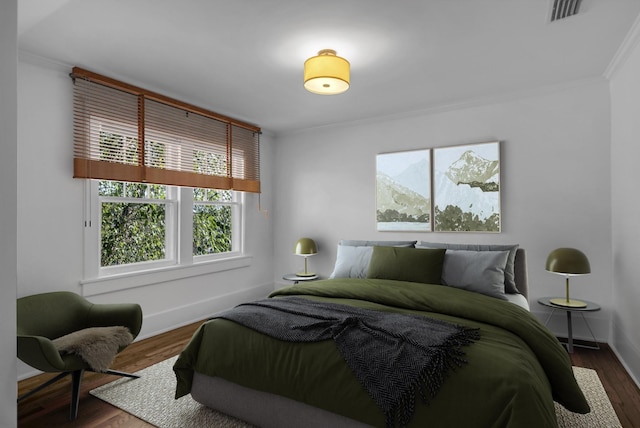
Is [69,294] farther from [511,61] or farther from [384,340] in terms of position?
[511,61]

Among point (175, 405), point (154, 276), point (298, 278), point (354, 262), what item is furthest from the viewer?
point (298, 278)

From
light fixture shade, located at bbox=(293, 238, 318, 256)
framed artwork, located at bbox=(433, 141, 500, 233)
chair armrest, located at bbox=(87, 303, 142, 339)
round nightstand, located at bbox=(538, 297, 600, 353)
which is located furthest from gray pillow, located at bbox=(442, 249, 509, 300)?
chair armrest, located at bbox=(87, 303, 142, 339)

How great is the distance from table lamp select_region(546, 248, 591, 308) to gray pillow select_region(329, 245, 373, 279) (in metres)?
1.62

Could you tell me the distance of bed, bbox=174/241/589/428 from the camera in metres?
1.58

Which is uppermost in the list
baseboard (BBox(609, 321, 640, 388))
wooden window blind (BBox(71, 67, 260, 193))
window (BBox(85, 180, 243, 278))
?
wooden window blind (BBox(71, 67, 260, 193))

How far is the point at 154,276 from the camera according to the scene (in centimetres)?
376

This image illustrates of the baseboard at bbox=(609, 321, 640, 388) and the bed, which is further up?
the bed

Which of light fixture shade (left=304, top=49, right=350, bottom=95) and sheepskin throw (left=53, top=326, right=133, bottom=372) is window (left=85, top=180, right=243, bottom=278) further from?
light fixture shade (left=304, top=49, right=350, bottom=95)

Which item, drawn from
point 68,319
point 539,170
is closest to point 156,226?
point 68,319

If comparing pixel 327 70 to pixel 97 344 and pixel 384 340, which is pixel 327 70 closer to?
pixel 384 340

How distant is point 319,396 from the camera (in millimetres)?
1853

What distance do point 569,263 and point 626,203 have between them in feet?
2.10

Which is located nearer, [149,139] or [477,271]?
[477,271]

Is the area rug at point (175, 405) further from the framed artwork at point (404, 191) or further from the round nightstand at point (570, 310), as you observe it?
the framed artwork at point (404, 191)
